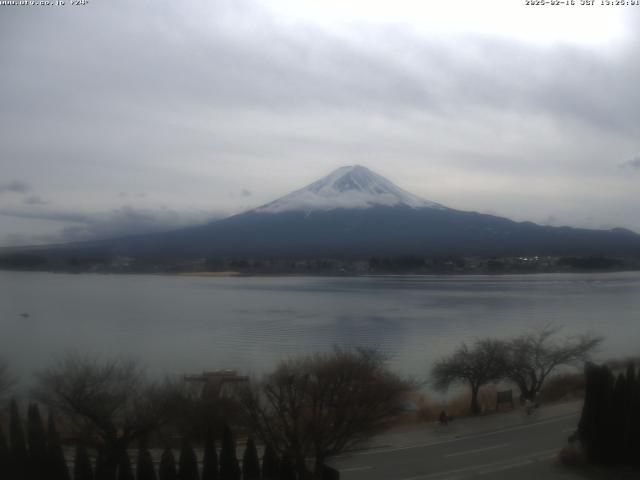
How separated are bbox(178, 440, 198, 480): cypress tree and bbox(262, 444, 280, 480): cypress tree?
14.9 inches

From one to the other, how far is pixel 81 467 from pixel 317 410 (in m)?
1.34

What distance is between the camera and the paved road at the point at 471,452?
11.7 ft

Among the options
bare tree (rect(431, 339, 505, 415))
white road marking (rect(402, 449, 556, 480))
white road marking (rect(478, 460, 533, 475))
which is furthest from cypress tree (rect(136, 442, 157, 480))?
bare tree (rect(431, 339, 505, 415))

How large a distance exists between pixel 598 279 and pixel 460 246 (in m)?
5.32

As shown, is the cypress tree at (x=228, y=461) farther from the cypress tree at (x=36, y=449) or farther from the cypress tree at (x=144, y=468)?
the cypress tree at (x=36, y=449)

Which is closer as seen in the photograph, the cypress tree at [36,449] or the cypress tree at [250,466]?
the cypress tree at [36,449]

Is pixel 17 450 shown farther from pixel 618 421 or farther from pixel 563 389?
pixel 563 389

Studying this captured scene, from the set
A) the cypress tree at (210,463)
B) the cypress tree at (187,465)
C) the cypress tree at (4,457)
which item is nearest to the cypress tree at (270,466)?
the cypress tree at (210,463)

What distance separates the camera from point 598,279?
16.1m

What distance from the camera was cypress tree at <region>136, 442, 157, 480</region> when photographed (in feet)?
10.8

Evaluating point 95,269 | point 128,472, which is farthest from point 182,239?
point 128,472

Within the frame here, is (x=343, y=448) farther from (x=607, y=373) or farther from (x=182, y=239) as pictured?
(x=182, y=239)

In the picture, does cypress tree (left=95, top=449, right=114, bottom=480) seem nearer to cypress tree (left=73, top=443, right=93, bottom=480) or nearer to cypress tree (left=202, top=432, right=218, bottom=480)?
cypress tree (left=73, top=443, right=93, bottom=480)

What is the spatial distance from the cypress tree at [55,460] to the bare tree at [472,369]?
148 inches
